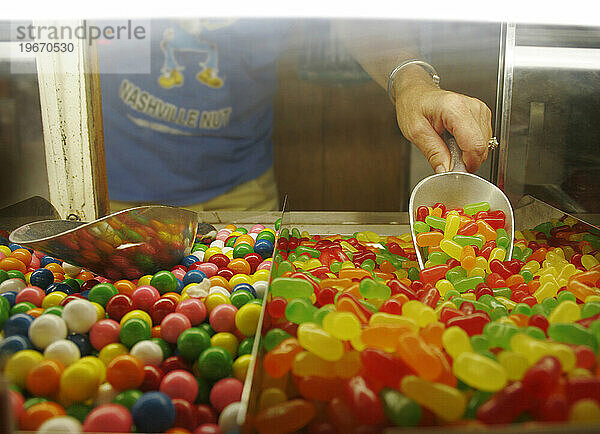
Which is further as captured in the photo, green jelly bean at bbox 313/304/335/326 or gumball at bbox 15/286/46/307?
gumball at bbox 15/286/46/307

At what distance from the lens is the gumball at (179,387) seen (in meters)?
0.60

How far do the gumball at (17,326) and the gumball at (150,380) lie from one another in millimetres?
217

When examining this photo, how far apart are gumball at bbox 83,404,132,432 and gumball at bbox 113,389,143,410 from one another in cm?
6

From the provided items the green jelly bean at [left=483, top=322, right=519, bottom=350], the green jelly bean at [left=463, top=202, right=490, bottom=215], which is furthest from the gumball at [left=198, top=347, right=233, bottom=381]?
the green jelly bean at [left=463, top=202, right=490, bottom=215]

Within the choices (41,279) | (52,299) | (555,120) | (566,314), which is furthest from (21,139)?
(555,120)

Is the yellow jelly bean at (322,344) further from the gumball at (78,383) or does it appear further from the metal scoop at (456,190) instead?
the metal scoop at (456,190)

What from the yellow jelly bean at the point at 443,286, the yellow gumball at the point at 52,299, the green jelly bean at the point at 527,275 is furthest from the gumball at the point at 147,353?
the green jelly bean at the point at 527,275

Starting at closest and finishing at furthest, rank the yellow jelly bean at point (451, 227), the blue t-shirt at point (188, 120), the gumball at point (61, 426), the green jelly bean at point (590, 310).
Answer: the gumball at point (61, 426) < the green jelly bean at point (590, 310) < the yellow jelly bean at point (451, 227) < the blue t-shirt at point (188, 120)

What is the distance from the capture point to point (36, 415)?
524mm

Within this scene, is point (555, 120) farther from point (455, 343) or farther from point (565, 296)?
point (455, 343)

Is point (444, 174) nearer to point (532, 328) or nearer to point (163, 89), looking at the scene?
point (532, 328)

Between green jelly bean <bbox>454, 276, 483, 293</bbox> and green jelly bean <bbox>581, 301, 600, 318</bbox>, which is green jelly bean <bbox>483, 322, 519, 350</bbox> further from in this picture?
green jelly bean <bbox>454, 276, 483, 293</bbox>

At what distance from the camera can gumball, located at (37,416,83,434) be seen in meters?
0.49

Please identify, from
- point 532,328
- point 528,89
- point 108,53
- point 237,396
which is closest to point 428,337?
point 532,328
